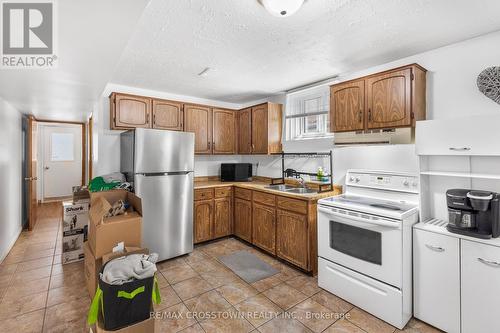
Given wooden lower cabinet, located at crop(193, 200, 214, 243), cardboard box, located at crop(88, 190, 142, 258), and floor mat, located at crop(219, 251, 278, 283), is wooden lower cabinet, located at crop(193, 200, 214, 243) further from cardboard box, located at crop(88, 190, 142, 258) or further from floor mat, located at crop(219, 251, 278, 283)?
cardboard box, located at crop(88, 190, 142, 258)

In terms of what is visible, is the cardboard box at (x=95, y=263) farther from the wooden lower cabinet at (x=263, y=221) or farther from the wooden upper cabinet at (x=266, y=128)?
the wooden upper cabinet at (x=266, y=128)

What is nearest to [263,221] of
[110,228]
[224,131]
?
[224,131]

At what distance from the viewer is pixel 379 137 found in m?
2.53

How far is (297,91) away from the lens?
374 centimetres

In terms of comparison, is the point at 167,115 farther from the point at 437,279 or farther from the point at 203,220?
the point at 437,279

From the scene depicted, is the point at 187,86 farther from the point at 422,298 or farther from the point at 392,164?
the point at 422,298

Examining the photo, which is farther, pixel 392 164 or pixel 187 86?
pixel 187 86

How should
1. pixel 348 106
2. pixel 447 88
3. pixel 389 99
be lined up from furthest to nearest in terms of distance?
pixel 348 106 → pixel 389 99 → pixel 447 88

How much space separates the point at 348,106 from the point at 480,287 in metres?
1.89

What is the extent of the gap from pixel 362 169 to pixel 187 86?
261 cm

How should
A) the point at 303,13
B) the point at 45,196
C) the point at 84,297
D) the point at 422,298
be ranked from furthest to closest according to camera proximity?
the point at 45,196 < the point at 84,297 < the point at 422,298 < the point at 303,13

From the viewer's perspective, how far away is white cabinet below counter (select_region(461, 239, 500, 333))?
5.49 feet

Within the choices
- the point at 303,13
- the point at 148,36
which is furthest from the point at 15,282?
the point at 303,13

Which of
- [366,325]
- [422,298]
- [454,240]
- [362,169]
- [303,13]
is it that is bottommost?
[366,325]
